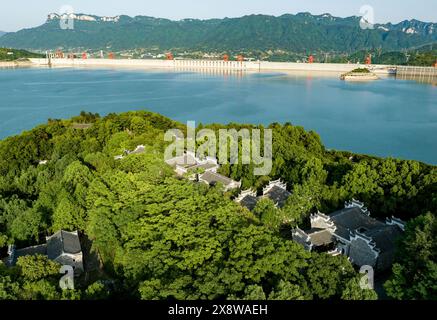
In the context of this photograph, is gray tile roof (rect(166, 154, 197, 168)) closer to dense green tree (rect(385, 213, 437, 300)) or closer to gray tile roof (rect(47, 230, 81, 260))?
gray tile roof (rect(47, 230, 81, 260))

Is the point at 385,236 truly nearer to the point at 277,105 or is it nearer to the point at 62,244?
the point at 62,244

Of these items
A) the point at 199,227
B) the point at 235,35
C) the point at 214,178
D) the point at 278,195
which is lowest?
the point at 278,195

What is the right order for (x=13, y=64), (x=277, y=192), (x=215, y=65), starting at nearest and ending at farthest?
(x=277, y=192) < (x=215, y=65) < (x=13, y=64)

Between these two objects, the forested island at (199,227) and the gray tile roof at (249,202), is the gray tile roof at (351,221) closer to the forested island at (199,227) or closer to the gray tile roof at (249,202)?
Result: the forested island at (199,227)

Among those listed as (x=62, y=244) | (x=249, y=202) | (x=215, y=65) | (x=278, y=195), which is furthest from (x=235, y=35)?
(x=62, y=244)

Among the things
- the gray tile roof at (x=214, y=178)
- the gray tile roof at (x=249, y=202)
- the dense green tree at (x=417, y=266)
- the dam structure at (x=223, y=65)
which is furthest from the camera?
the dam structure at (x=223, y=65)

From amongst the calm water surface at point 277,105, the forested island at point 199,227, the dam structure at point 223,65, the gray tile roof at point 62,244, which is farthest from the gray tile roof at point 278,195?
the dam structure at point 223,65

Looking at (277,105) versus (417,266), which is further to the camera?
(277,105)
